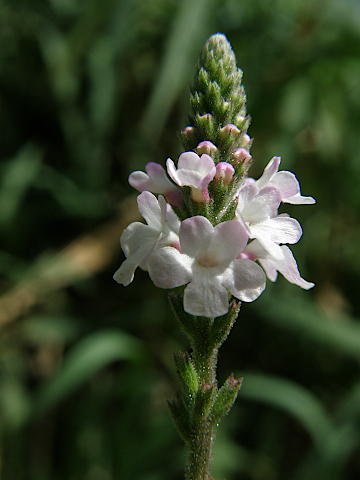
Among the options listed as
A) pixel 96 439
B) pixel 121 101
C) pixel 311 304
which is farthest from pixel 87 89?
pixel 96 439

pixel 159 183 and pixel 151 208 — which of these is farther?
pixel 159 183

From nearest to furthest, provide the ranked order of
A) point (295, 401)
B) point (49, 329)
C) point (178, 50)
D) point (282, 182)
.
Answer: point (282, 182), point (295, 401), point (178, 50), point (49, 329)

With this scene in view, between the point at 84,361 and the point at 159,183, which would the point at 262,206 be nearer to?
the point at 159,183

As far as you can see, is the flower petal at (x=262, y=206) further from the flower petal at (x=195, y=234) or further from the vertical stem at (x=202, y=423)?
the vertical stem at (x=202, y=423)

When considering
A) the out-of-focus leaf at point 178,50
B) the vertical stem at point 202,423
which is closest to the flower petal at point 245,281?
the vertical stem at point 202,423

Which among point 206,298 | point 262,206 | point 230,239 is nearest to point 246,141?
point 262,206

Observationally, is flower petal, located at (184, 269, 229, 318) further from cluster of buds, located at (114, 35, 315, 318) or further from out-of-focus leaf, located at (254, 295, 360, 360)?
out-of-focus leaf, located at (254, 295, 360, 360)

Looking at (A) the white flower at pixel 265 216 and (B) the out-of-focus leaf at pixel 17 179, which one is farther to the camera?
(B) the out-of-focus leaf at pixel 17 179

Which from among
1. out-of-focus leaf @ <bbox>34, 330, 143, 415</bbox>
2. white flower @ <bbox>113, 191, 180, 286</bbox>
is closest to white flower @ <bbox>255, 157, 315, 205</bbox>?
white flower @ <bbox>113, 191, 180, 286</bbox>
